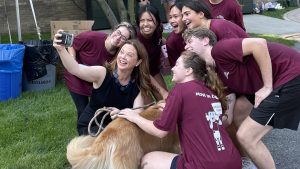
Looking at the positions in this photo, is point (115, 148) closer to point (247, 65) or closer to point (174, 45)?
point (247, 65)

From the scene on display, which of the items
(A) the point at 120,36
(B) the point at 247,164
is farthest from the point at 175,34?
(B) the point at 247,164

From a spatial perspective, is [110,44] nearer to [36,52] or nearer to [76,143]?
[76,143]

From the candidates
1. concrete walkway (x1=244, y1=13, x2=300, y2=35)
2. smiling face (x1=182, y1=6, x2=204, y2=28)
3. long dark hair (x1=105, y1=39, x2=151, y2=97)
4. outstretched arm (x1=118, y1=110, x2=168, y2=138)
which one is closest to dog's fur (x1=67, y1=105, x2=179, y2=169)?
outstretched arm (x1=118, y1=110, x2=168, y2=138)

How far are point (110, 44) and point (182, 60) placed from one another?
1.24m

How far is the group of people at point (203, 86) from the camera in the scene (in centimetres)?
278

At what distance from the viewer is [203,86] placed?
9.48 ft

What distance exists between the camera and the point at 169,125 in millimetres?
2789

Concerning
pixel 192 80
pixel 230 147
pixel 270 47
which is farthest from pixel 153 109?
pixel 270 47

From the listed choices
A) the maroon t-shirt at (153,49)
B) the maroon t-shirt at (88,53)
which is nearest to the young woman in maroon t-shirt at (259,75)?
the maroon t-shirt at (153,49)

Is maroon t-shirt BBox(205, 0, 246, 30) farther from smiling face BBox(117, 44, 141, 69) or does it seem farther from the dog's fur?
the dog's fur

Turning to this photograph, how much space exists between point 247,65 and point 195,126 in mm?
747

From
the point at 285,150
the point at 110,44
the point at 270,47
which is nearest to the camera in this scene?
→ the point at 270,47

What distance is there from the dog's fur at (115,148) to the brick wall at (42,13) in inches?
379

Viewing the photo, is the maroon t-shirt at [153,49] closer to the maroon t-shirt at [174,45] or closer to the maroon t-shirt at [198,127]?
the maroon t-shirt at [174,45]
